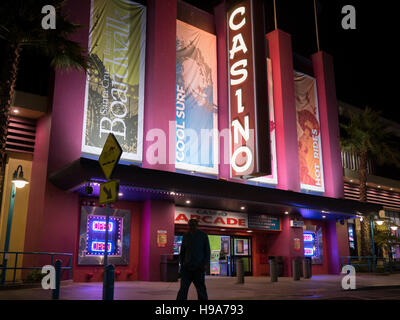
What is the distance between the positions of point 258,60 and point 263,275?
44.7ft

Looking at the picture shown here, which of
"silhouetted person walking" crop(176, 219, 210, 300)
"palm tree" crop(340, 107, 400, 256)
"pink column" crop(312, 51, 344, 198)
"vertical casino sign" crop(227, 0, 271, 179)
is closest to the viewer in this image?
"silhouetted person walking" crop(176, 219, 210, 300)

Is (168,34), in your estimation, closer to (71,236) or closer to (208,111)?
(208,111)

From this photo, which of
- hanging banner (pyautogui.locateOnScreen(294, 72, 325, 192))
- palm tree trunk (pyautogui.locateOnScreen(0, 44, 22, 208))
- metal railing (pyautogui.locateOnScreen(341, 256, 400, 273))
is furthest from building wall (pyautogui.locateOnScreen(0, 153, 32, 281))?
metal railing (pyautogui.locateOnScreen(341, 256, 400, 273))

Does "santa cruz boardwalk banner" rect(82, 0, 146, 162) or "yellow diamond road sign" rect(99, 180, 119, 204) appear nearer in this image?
"yellow diamond road sign" rect(99, 180, 119, 204)

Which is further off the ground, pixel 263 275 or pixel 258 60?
pixel 258 60

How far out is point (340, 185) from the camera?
92.3 feet

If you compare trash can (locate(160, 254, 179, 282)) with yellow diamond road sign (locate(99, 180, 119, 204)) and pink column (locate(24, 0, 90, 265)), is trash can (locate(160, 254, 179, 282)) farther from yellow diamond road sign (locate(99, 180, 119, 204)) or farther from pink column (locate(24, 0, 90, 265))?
yellow diamond road sign (locate(99, 180, 119, 204))

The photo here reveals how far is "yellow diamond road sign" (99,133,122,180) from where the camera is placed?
845cm

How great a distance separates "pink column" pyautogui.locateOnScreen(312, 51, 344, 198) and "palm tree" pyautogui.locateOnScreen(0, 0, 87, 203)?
1873 cm

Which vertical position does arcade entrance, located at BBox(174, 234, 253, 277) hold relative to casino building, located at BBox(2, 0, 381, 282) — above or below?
below

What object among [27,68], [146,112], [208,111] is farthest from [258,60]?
[27,68]

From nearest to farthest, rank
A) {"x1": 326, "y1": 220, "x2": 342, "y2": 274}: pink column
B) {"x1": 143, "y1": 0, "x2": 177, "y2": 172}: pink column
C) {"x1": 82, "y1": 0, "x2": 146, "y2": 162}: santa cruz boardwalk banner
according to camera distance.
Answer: {"x1": 82, "y1": 0, "x2": 146, "y2": 162}: santa cruz boardwalk banner → {"x1": 143, "y1": 0, "x2": 177, "y2": 172}: pink column → {"x1": 326, "y1": 220, "x2": 342, "y2": 274}: pink column
